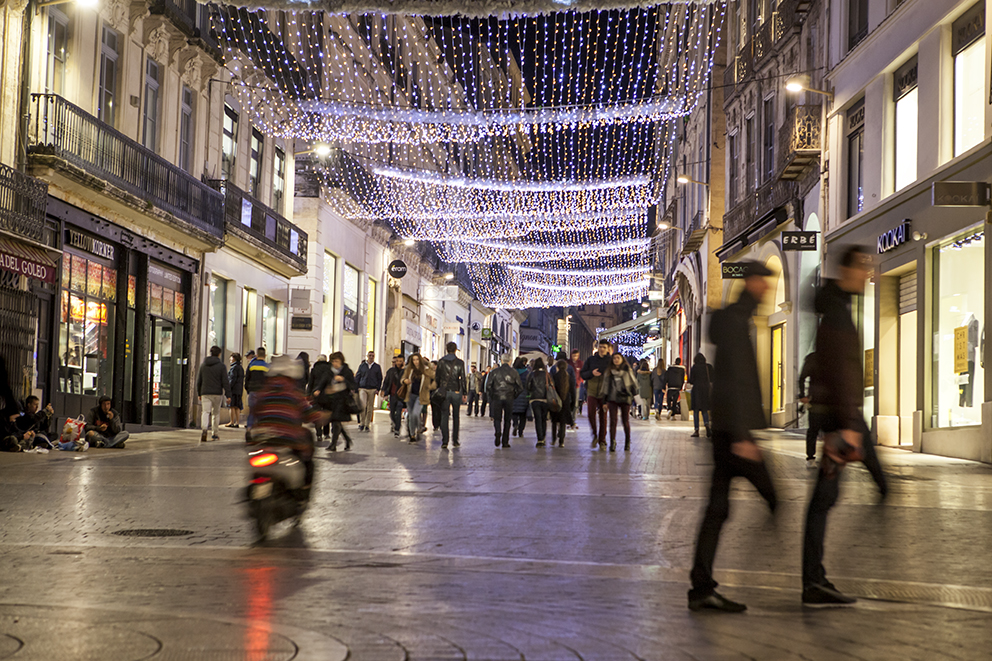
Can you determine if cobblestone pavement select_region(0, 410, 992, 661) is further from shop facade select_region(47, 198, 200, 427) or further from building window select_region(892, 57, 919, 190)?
building window select_region(892, 57, 919, 190)

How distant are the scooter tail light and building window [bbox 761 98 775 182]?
23.5m

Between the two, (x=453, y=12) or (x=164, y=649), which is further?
(x=453, y=12)

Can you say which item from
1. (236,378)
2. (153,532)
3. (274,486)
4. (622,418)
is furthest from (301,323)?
(274,486)

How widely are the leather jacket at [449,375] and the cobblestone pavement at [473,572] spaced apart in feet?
22.4

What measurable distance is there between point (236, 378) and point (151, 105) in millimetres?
6092

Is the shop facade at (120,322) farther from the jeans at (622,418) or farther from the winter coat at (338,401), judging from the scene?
the jeans at (622,418)

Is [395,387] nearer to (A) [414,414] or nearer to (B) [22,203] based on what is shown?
(A) [414,414]

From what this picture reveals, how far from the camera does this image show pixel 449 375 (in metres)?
19.8

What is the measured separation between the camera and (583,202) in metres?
36.4

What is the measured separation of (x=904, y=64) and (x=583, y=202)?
16.7m

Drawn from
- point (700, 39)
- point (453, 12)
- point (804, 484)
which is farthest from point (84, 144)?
point (700, 39)

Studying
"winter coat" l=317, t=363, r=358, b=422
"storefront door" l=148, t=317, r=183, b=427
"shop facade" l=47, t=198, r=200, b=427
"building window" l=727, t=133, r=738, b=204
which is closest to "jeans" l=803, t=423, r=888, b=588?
"winter coat" l=317, t=363, r=358, b=422

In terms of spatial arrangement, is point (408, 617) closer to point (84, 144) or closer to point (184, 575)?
point (184, 575)

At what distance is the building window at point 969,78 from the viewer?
17.0 m
